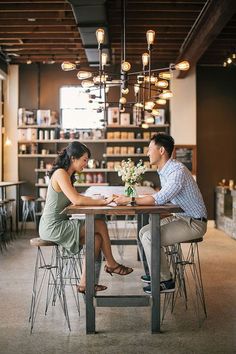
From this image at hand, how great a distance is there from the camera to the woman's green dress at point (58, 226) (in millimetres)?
4145

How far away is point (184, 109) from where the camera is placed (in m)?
10.9

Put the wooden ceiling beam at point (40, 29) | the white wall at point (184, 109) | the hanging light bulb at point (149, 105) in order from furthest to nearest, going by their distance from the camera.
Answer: the white wall at point (184, 109) < the wooden ceiling beam at point (40, 29) < the hanging light bulb at point (149, 105)

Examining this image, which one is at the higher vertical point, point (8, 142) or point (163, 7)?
point (163, 7)

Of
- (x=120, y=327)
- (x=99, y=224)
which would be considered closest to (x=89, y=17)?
(x=99, y=224)

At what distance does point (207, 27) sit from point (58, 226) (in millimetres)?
4590

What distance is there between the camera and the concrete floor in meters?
3.44

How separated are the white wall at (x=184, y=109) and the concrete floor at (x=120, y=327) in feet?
18.3

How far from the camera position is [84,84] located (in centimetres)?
684

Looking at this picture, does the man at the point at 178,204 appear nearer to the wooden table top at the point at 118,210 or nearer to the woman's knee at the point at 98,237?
the wooden table top at the point at 118,210

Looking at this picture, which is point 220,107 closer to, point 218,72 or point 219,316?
point 218,72

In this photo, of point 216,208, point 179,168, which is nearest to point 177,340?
point 179,168

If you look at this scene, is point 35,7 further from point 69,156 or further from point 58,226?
point 58,226

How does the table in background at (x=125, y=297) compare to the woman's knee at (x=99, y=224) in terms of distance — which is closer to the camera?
the table in background at (x=125, y=297)

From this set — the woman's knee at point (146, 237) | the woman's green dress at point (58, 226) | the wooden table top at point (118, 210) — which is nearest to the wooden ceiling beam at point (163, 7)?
the woman's green dress at point (58, 226)
